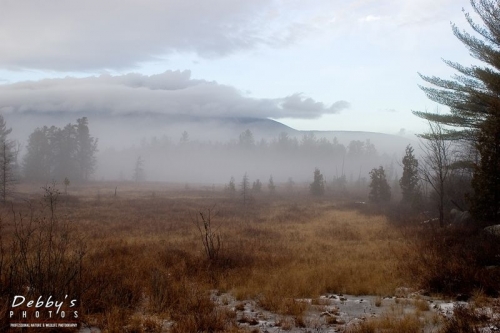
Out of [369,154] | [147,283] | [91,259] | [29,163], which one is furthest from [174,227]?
[369,154]

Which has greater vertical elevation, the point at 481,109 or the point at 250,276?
the point at 481,109

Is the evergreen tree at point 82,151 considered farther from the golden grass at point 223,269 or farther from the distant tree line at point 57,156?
the golden grass at point 223,269

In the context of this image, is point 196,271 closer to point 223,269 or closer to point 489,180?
point 223,269

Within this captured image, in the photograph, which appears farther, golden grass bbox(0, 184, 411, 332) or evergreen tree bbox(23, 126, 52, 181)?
evergreen tree bbox(23, 126, 52, 181)

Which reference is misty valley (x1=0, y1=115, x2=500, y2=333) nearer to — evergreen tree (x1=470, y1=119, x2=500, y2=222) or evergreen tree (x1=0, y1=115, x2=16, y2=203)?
evergreen tree (x1=470, y1=119, x2=500, y2=222)

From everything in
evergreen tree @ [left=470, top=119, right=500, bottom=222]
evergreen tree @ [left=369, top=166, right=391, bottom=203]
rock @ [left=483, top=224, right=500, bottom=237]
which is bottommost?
evergreen tree @ [left=369, top=166, right=391, bottom=203]

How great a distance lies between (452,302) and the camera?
6.84 meters

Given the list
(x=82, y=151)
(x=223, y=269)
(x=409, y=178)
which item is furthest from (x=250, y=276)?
(x=82, y=151)

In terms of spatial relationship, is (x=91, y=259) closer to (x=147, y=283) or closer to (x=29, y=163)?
(x=147, y=283)

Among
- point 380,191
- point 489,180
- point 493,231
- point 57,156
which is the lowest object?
point 380,191

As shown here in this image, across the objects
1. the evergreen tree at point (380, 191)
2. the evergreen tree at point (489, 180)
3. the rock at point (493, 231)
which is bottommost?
the evergreen tree at point (380, 191)

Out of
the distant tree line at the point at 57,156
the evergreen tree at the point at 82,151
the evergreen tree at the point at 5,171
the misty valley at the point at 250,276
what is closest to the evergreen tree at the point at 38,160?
the distant tree line at the point at 57,156

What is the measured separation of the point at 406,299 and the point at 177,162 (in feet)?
434

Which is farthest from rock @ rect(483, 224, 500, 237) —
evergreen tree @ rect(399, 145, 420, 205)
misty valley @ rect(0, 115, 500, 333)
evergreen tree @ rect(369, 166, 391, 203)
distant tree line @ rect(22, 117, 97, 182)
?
distant tree line @ rect(22, 117, 97, 182)
